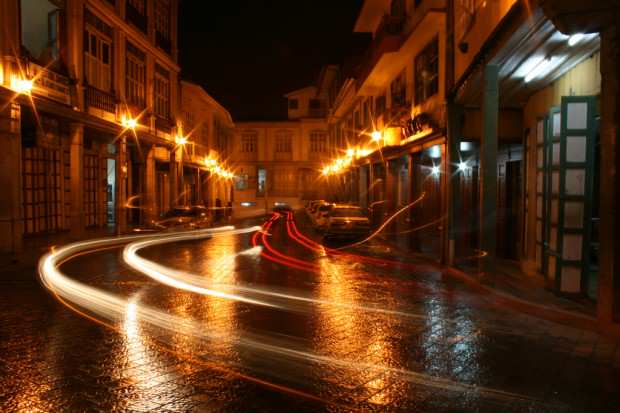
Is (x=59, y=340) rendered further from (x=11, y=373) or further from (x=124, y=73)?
(x=124, y=73)

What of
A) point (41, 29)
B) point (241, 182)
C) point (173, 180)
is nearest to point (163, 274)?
point (41, 29)

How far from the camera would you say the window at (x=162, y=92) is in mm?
32281

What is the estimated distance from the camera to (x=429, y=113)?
1883 cm

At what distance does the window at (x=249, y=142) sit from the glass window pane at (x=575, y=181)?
59659mm

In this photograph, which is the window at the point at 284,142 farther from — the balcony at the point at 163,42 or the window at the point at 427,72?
the window at the point at 427,72

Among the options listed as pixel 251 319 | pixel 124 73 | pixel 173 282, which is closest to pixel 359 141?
pixel 124 73

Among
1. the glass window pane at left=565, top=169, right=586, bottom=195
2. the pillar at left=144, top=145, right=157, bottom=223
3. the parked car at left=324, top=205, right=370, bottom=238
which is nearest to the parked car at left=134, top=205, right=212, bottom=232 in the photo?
the pillar at left=144, top=145, right=157, bottom=223

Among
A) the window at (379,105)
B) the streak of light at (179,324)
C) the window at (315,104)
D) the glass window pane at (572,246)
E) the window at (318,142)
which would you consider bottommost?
the streak of light at (179,324)

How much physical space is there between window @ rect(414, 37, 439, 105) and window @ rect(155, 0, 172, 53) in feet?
58.0

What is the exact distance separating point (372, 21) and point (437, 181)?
42.2 ft

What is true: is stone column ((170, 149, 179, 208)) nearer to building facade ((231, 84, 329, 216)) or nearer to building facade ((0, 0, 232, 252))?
building facade ((0, 0, 232, 252))

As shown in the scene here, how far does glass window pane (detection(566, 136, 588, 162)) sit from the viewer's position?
966 cm

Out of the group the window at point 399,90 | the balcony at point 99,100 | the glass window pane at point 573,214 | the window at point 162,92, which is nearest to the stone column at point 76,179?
the balcony at point 99,100

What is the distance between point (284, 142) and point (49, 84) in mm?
48705
